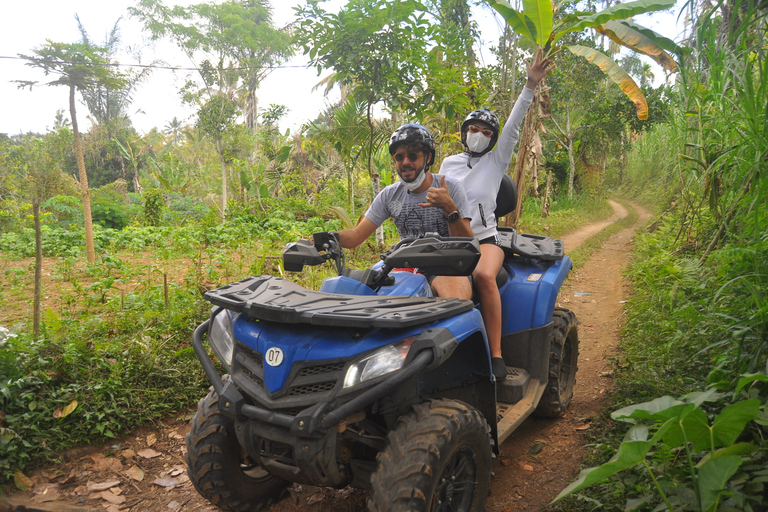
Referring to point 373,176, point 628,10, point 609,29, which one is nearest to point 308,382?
point 628,10

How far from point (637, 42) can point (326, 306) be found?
6.48 metres

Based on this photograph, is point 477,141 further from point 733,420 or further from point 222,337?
point 733,420

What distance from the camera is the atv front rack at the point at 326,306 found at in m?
1.93

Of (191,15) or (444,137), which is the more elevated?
(191,15)

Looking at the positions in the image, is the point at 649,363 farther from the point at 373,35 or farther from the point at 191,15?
the point at 191,15

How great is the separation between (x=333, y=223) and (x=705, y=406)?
27.5 feet

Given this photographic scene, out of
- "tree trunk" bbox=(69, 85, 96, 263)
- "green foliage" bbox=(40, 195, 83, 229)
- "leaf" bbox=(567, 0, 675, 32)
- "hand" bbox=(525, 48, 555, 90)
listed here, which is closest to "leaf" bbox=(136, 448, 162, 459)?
"hand" bbox=(525, 48, 555, 90)

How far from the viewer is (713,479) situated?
1.97 m

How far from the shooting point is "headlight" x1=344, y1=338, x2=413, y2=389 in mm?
1912

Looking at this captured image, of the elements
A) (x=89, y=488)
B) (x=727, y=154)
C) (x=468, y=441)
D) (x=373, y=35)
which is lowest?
(x=89, y=488)

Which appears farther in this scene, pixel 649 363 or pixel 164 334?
pixel 164 334

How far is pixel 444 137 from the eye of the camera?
9672 mm

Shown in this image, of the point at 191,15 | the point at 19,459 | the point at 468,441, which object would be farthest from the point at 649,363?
the point at 191,15

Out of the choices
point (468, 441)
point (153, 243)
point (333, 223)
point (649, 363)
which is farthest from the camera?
point (333, 223)
